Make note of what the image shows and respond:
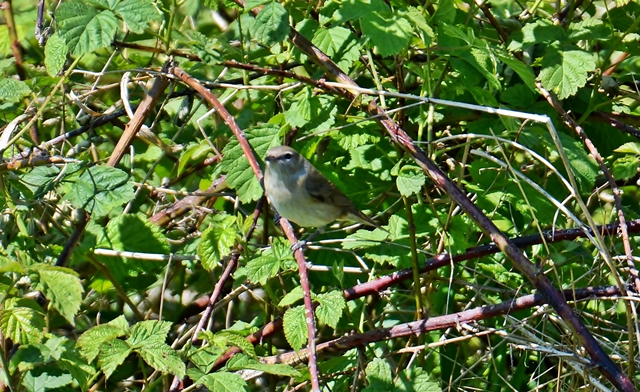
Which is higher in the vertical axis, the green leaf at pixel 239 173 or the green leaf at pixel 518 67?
the green leaf at pixel 518 67

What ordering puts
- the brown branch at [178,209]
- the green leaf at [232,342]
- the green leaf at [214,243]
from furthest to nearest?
1. the brown branch at [178,209]
2. the green leaf at [214,243]
3. the green leaf at [232,342]

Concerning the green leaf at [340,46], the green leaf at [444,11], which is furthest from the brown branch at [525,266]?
the green leaf at [444,11]

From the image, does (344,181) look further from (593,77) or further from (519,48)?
(593,77)

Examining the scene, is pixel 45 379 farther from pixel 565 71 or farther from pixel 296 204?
pixel 565 71

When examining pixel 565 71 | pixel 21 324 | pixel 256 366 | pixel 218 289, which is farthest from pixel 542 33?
pixel 21 324

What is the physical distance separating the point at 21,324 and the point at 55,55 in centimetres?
95

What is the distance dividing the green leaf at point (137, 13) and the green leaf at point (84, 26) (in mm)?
37

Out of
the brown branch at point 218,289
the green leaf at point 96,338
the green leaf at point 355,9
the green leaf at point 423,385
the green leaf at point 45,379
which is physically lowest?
the green leaf at point 423,385

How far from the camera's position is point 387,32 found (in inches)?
103

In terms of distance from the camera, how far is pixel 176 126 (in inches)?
161

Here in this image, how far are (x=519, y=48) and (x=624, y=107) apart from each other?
37.4 inches

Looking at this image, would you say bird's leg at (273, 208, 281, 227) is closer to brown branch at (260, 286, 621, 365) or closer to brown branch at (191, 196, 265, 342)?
brown branch at (191, 196, 265, 342)

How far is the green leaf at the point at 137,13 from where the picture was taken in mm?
2561

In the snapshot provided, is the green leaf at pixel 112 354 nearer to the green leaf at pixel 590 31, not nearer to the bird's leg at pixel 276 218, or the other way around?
the bird's leg at pixel 276 218
